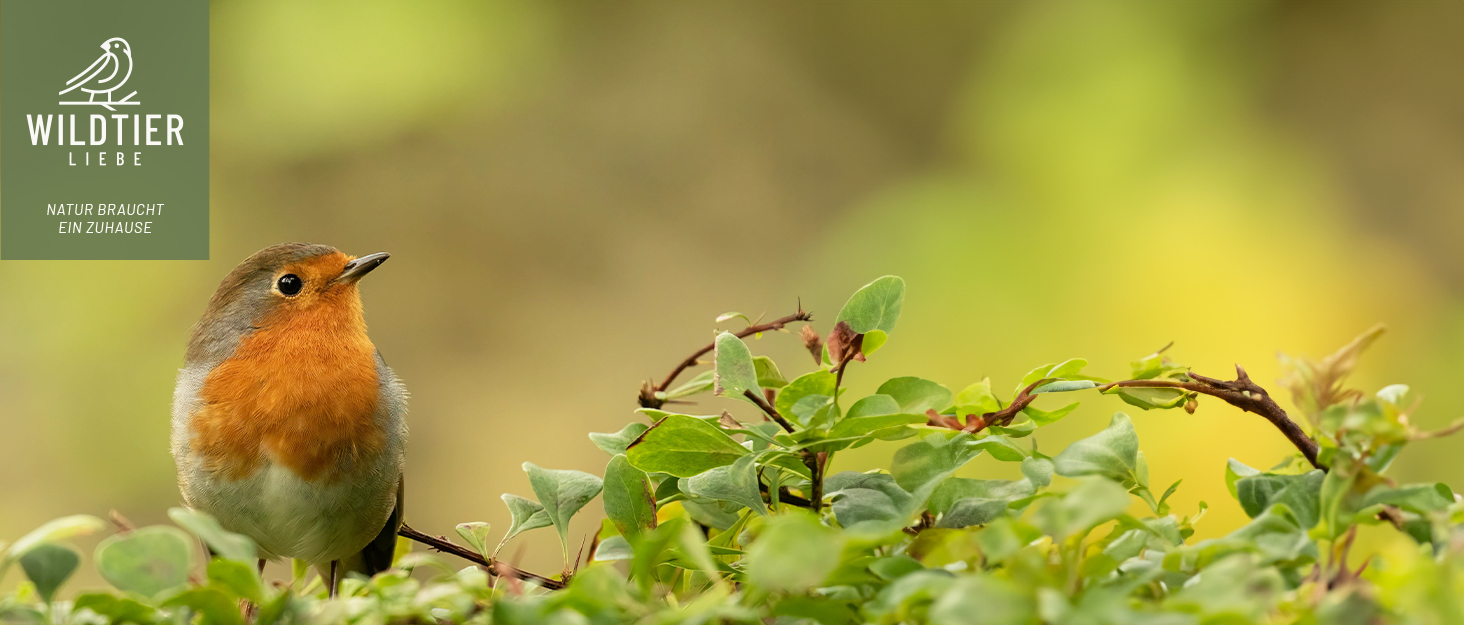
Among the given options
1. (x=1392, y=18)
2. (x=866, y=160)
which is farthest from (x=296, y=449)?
(x=1392, y=18)

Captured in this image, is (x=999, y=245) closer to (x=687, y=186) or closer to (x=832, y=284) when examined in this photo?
(x=832, y=284)

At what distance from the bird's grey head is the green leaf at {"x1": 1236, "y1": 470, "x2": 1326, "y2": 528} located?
2.83 metres

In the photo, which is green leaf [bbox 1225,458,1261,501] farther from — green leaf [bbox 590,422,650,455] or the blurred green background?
the blurred green background

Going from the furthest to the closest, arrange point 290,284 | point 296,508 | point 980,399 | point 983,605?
point 290,284 → point 296,508 → point 980,399 → point 983,605

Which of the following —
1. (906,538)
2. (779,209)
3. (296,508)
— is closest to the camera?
(906,538)

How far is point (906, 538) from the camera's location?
1.35ft

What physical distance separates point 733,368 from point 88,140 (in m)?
2.63

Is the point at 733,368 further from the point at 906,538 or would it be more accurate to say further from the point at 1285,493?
the point at 1285,493

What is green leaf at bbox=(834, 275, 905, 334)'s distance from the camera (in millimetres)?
487

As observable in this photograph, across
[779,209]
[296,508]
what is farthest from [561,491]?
[779,209]

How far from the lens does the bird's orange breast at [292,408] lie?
42.8 inches

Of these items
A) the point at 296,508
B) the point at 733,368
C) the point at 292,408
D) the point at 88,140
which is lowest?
the point at 296,508

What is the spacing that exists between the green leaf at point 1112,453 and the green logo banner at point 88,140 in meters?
2.59

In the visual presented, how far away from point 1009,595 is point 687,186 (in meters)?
2.78
